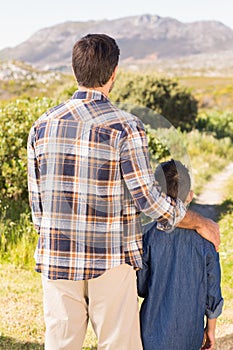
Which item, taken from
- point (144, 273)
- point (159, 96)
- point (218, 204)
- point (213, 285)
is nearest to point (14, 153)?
point (218, 204)

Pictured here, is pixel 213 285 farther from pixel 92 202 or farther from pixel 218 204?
pixel 218 204

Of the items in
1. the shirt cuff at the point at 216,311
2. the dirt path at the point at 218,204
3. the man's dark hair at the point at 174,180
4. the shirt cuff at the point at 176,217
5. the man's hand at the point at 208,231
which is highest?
the man's dark hair at the point at 174,180

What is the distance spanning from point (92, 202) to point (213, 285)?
810mm

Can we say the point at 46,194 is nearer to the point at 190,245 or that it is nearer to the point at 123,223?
the point at 123,223

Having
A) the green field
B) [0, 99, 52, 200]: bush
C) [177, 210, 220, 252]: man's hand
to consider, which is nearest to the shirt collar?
[177, 210, 220, 252]: man's hand

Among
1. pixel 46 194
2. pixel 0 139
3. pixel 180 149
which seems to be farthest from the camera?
pixel 0 139

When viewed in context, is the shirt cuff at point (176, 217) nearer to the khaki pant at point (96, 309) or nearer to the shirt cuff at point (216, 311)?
the khaki pant at point (96, 309)

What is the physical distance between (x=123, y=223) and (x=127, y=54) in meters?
190

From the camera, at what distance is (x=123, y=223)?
92.2 inches

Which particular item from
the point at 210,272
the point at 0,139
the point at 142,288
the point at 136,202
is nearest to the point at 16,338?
the point at 142,288

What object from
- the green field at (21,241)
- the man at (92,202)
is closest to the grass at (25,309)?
the green field at (21,241)

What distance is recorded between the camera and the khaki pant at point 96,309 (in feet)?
7.81

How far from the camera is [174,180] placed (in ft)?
8.34

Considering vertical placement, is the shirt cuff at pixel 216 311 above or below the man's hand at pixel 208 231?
below
